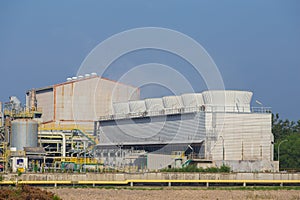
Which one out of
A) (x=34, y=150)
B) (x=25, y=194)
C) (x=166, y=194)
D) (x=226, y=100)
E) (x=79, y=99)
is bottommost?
(x=166, y=194)

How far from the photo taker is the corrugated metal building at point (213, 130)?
80.2 metres

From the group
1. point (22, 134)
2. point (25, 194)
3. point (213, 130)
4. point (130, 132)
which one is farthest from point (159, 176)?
point (25, 194)

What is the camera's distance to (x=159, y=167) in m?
82.2

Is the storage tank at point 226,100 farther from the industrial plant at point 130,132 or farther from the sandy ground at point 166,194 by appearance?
the sandy ground at point 166,194

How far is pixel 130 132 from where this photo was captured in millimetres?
93062

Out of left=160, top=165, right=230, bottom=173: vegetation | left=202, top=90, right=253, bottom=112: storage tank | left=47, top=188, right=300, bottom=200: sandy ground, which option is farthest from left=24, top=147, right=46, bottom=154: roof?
left=47, top=188, right=300, bottom=200: sandy ground

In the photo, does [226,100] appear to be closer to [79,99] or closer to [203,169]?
[203,169]

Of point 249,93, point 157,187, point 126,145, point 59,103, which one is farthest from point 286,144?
point 157,187

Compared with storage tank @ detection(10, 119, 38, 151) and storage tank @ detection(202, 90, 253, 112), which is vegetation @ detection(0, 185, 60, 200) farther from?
storage tank @ detection(202, 90, 253, 112)

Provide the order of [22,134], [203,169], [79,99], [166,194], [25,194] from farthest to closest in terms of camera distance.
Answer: [79,99], [22,134], [203,169], [166,194], [25,194]

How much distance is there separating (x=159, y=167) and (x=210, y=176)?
14520mm

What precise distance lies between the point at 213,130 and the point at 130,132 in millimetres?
15583

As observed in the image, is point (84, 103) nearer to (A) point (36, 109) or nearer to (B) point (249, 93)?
(A) point (36, 109)

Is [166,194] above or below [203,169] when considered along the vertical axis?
below
